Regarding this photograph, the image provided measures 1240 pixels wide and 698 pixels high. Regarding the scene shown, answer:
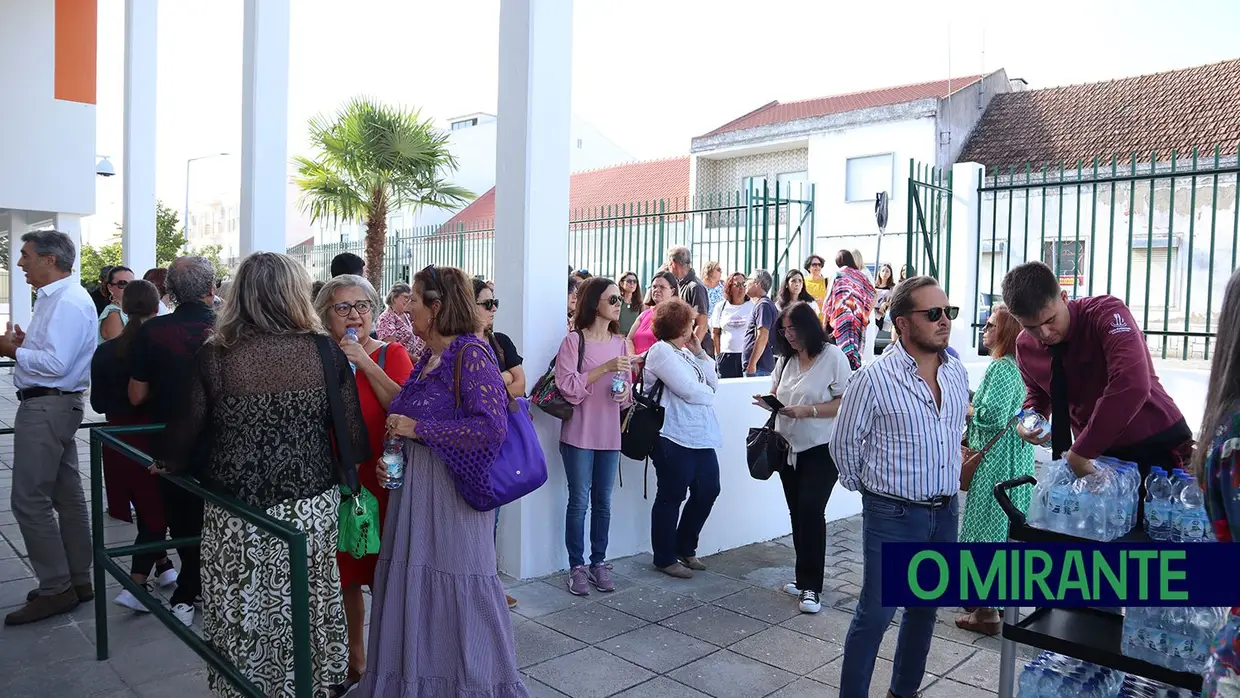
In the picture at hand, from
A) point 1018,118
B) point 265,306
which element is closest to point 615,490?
point 265,306

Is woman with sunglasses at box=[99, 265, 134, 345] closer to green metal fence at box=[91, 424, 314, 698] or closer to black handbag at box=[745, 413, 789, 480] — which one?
green metal fence at box=[91, 424, 314, 698]

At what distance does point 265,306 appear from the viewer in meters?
3.04

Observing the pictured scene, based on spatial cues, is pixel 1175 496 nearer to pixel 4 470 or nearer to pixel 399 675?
pixel 399 675

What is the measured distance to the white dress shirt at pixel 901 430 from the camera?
3338 mm

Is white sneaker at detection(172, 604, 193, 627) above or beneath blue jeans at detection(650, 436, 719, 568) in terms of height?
beneath

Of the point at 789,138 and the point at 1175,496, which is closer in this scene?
the point at 1175,496

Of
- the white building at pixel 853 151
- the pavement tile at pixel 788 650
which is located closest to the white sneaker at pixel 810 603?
the pavement tile at pixel 788 650

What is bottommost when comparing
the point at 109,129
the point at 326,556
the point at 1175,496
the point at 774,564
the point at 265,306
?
the point at 774,564

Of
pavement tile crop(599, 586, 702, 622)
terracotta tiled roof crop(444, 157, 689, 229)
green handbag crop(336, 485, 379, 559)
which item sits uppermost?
terracotta tiled roof crop(444, 157, 689, 229)

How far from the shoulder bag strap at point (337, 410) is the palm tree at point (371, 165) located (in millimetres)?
12400

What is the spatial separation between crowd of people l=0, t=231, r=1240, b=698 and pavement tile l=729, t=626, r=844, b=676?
381 millimetres

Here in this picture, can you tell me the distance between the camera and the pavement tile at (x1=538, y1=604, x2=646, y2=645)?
14.4 ft

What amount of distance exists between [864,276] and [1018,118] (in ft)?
63.5

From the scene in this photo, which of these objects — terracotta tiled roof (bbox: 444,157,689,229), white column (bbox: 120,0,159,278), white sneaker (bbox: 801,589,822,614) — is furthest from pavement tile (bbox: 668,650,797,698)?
terracotta tiled roof (bbox: 444,157,689,229)
